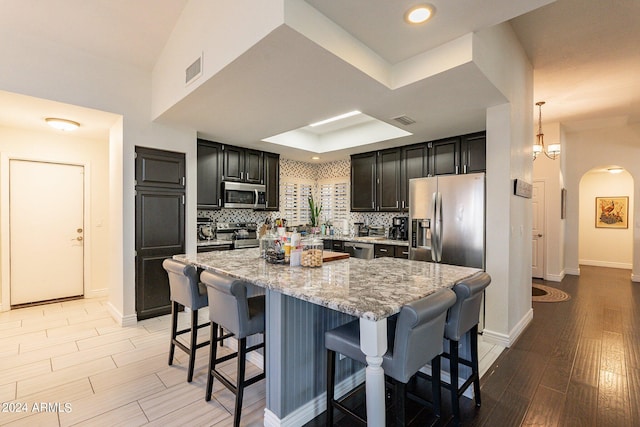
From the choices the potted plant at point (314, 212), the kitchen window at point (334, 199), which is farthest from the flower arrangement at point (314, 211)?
the kitchen window at point (334, 199)

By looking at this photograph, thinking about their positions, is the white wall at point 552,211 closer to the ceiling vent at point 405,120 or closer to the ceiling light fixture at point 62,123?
the ceiling vent at point 405,120

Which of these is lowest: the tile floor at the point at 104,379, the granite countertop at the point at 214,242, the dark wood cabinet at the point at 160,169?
the tile floor at the point at 104,379

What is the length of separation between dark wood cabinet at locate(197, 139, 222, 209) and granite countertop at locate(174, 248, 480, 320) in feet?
6.64

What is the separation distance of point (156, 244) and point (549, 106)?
242 inches

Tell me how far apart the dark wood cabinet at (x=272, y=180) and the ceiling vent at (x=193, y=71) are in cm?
249

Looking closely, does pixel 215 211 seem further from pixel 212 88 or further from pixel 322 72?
pixel 322 72

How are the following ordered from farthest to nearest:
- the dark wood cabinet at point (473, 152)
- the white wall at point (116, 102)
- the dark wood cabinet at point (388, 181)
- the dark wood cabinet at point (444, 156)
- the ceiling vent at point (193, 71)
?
the dark wood cabinet at point (388, 181), the dark wood cabinet at point (444, 156), the dark wood cabinet at point (473, 152), the white wall at point (116, 102), the ceiling vent at point (193, 71)

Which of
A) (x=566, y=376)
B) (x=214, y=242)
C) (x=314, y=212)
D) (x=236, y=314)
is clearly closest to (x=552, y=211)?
(x=566, y=376)

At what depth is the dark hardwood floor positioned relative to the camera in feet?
6.56

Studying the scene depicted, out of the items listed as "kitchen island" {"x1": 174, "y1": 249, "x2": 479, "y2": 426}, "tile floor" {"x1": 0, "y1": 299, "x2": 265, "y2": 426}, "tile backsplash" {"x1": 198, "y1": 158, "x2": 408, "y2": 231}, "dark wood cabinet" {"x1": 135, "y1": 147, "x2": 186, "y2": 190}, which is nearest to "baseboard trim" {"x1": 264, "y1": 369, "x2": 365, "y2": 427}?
"kitchen island" {"x1": 174, "y1": 249, "x2": 479, "y2": 426}

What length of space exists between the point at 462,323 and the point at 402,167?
3.46 metres

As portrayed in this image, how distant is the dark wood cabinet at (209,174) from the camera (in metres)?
4.52

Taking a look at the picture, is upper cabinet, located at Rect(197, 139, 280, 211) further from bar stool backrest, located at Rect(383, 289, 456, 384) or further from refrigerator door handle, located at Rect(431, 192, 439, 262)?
bar stool backrest, located at Rect(383, 289, 456, 384)

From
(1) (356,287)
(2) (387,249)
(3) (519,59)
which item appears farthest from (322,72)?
(2) (387,249)
